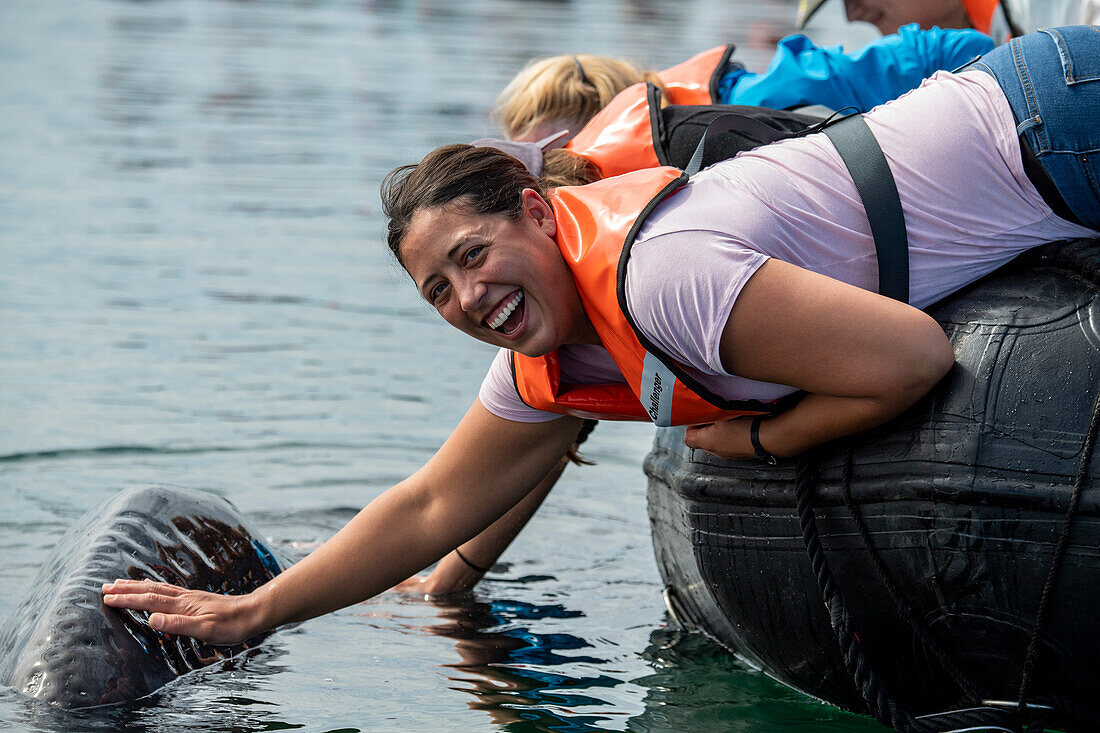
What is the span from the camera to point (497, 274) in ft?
10.9

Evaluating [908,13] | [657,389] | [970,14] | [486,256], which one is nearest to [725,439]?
[657,389]

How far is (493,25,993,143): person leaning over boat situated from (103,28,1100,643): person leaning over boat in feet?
4.50

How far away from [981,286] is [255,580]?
2.54 m

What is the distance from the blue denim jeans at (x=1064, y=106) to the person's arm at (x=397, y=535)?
1.45m

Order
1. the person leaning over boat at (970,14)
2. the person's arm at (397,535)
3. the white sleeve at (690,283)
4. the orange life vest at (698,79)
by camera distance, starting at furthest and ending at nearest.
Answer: the person leaning over boat at (970,14) → the orange life vest at (698,79) → the person's arm at (397,535) → the white sleeve at (690,283)

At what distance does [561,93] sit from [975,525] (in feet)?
8.62

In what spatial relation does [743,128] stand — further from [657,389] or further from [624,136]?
[657,389]

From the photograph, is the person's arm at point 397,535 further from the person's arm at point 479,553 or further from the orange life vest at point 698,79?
→ the orange life vest at point 698,79

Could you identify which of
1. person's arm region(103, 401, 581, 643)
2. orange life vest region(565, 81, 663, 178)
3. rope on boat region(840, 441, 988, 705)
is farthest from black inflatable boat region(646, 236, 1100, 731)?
orange life vest region(565, 81, 663, 178)

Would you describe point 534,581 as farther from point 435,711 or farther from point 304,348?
point 304,348

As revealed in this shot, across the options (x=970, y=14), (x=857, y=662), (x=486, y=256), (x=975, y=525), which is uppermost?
(x=970, y=14)

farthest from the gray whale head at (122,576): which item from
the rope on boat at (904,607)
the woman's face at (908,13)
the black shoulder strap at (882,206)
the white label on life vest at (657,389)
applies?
the woman's face at (908,13)

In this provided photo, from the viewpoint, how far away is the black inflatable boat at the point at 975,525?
10.6ft

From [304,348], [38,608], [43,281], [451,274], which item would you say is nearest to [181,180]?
[43,281]
